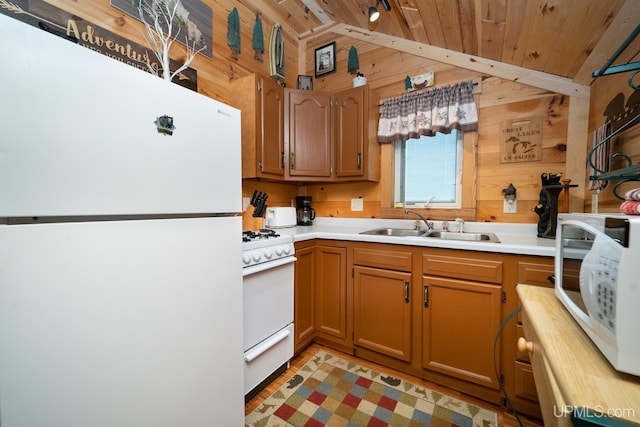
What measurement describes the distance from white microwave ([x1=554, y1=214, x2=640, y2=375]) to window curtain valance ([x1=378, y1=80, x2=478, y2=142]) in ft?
4.96

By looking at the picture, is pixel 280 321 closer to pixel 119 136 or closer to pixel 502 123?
pixel 119 136

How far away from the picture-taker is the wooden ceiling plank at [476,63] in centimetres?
166

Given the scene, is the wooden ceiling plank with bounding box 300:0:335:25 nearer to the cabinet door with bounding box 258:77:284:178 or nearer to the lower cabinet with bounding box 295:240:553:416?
the cabinet door with bounding box 258:77:284:178

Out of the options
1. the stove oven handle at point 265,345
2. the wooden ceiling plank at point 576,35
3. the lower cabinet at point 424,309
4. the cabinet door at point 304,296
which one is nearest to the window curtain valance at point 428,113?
the wooden ceiling plank at point 576,35

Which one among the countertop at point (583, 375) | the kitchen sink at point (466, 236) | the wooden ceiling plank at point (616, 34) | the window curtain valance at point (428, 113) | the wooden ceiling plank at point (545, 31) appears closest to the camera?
the countertop at point (583, 375)

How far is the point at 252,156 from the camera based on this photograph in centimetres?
193

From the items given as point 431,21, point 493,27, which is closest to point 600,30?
point 493,27

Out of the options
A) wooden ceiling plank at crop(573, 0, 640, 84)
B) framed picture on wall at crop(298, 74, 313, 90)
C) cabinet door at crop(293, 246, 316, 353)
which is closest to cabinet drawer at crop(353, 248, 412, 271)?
cabinet door at crop(293, 246, 316, 353)

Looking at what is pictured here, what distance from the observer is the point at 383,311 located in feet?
5.62

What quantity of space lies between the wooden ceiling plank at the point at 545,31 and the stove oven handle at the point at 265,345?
7.38 ft

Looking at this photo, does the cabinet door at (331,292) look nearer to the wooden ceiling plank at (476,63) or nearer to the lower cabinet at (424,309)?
the lower cabinet at (424,309)

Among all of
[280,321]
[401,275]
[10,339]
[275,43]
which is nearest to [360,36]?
[275,43]

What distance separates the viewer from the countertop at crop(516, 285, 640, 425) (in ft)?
1.30

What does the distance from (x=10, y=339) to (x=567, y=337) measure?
1.29 m
